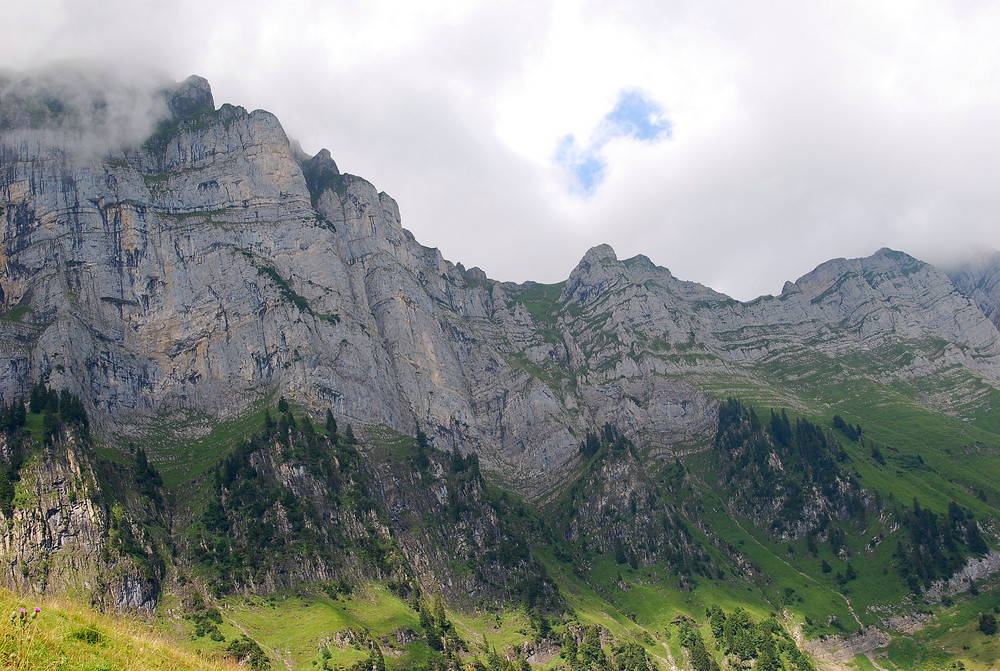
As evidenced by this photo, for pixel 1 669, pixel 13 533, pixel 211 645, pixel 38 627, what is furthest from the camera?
pixel 13 533

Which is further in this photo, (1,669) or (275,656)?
(275,656)

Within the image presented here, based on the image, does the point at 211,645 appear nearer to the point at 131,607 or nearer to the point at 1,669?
the point at 131,607

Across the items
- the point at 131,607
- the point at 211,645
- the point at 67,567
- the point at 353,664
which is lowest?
the point at 353,664

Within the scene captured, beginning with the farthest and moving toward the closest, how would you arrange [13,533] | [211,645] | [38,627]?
[13,533] → [211,645] → [38,627]

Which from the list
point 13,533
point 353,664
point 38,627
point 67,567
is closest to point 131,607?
point 67,567

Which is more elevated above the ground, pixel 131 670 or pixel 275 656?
pixel 131 670

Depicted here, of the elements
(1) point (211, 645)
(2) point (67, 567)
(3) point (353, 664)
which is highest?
(2) point (67, 567)

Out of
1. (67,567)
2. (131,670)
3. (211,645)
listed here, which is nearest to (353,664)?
(211,645)

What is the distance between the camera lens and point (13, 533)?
19812 cm

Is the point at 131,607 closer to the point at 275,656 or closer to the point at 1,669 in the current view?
the point at 275,656

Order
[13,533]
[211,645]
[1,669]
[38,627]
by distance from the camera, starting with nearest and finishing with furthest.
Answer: [1,669] → [38,627] → [211,645] → [13,533]

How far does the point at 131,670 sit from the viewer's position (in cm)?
3178

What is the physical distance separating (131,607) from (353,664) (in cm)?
6459

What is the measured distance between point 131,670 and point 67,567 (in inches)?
7958
